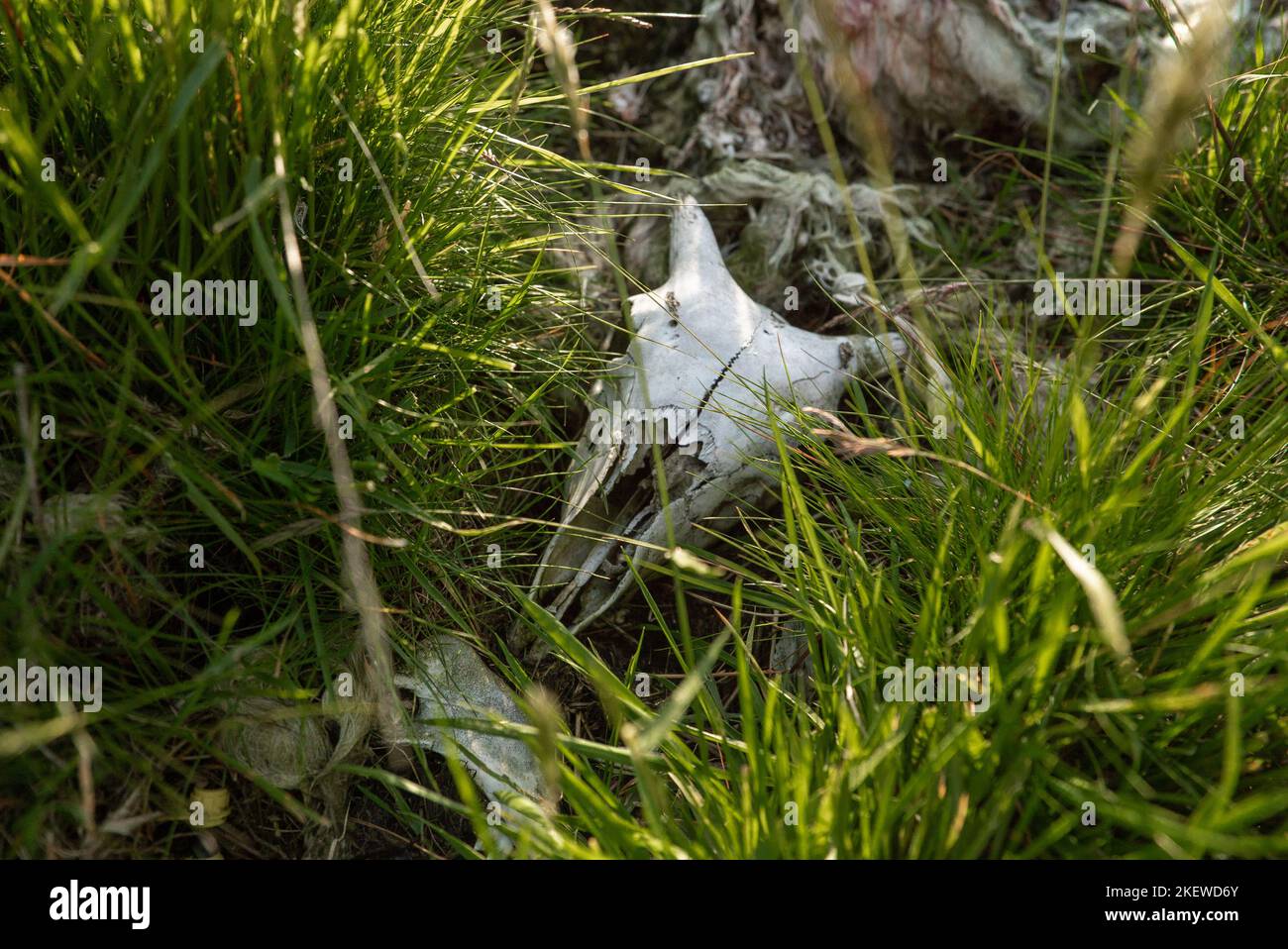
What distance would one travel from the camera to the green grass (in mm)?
1353

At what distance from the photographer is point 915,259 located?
274cm

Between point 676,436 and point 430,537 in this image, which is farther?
point 676,436

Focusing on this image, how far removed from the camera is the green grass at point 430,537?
1.35 meters

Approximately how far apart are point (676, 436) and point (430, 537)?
0.64 metres

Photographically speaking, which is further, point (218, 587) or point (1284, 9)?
point (1284, 9)

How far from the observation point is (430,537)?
75.1 inches

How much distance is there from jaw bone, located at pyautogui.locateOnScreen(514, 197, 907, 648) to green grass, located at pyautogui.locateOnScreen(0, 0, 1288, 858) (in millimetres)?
115

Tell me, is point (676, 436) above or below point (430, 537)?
above

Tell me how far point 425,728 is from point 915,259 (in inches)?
78.6

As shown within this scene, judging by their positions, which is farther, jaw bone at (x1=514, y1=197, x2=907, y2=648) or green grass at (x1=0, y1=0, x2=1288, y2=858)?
jaw bone at (x1=514, y1=197, x2=907, y2=648)

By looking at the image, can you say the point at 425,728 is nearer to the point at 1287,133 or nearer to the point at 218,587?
the point at 218,587

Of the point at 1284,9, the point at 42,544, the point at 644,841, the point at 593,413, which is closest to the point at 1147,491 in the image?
the point at 644,841

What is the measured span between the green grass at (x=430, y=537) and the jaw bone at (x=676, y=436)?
115mm
